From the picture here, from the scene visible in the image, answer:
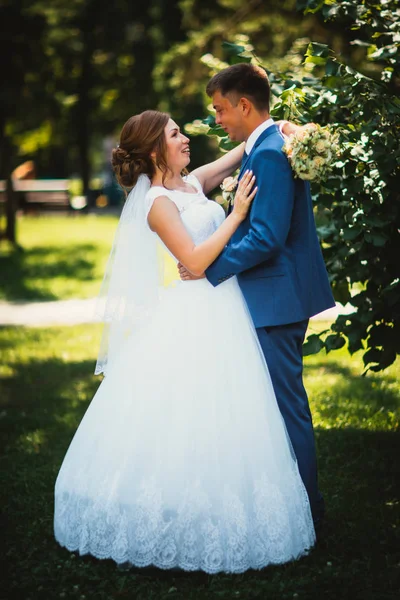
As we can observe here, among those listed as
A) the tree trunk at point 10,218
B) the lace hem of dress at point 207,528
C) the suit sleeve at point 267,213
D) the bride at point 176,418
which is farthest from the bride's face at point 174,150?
the tree trunk at point 10,218

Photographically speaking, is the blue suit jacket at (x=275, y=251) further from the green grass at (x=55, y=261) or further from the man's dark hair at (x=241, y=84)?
the green grass at (x=55, y=261)

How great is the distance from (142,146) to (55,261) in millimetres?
11204

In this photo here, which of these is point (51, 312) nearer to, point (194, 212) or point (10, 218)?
point (194, 212)

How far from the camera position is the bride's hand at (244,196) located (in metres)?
3.55

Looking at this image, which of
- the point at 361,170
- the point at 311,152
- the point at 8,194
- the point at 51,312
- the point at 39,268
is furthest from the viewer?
the point at 8,194

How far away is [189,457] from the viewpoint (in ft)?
11.4

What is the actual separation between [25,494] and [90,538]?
124 cm

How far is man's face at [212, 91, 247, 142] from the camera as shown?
3.61m

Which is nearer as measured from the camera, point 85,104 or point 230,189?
point 230,189

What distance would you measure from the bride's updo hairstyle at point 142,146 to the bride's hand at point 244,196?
48 cm

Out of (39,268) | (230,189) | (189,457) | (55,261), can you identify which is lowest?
(55,261)

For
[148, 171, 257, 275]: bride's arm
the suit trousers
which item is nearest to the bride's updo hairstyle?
[148, 171, 257, 275]: bride's arm

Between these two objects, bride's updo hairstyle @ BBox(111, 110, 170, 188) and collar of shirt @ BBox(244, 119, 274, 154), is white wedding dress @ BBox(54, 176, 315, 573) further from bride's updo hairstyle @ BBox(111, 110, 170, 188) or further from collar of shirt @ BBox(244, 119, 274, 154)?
collar of shirt @ BBox(244, 119, 274, 154)

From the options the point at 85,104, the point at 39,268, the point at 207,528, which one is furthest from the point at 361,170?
the point at 85,104
